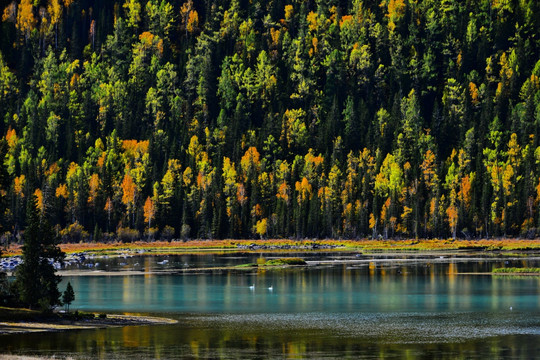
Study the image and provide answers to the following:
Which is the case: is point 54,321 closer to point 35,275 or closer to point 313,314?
point 35,275

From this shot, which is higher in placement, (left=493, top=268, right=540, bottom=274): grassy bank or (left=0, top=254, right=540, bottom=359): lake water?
(left=493, top=268, right=540, bottom=274): grassy bank

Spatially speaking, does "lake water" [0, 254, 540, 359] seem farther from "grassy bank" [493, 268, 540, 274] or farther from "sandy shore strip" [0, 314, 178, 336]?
"grassy bank" [493, 268, 540, 274]

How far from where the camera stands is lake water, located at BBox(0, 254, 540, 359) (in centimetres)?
6619

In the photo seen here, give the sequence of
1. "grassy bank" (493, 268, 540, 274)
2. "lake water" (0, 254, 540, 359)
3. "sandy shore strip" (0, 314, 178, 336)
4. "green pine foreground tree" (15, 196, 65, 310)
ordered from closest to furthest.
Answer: "lake water" (0, 254, 540, 359) < "sandy shore strip" (0, 314, 178, 336) < "green pine foreground tree" (15, 196, 65, 310) < "grassy bank" (493, 268, 540, 274)

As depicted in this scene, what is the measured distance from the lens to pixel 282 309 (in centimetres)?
9369

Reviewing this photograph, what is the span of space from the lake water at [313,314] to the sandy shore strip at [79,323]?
5.33ft

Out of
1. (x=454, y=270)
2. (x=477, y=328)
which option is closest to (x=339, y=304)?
(x=477, y=328)

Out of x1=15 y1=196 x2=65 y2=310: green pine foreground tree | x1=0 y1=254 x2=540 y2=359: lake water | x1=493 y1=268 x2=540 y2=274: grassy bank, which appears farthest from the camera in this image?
x1=493 y1=268 x2=540 y2=274: grassy bank

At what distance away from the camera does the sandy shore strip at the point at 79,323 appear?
238ft

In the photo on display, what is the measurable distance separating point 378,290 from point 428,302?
13.6 metres

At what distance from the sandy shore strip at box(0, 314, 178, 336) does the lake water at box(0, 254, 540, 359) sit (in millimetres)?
1625

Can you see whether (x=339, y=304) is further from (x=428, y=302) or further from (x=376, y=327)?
(x=376, y=327)

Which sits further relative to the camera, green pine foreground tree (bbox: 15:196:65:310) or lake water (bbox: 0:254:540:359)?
green pine foreground tree (bbox: 15:196:65:310)

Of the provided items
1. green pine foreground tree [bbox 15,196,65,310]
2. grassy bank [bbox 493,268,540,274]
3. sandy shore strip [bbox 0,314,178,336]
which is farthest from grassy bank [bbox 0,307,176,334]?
grassy bank [bbox 493,268,540,274]
